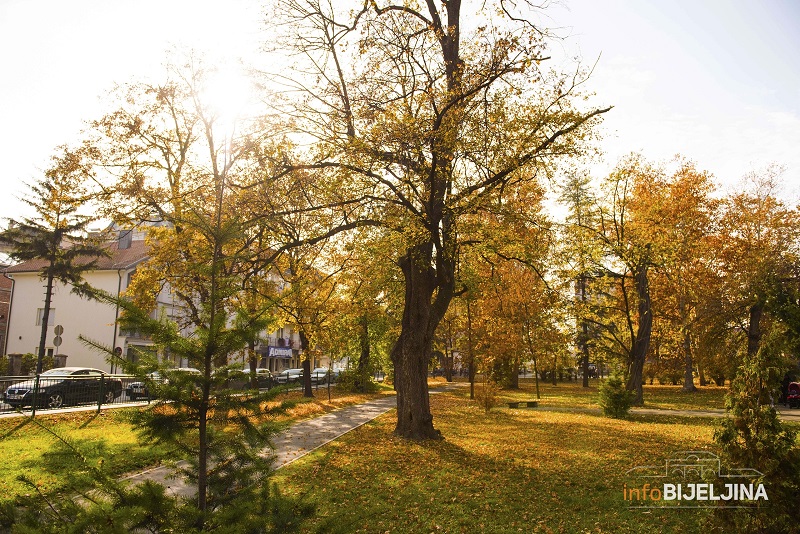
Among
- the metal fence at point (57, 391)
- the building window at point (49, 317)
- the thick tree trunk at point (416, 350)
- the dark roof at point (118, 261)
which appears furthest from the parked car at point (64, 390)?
the building window at point (49, 317)

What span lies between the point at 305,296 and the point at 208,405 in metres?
17.8

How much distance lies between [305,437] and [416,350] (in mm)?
4107

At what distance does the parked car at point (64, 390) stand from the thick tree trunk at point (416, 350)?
10.6m

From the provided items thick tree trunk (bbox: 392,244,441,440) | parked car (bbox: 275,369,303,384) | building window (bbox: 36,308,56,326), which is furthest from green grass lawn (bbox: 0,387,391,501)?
building window (bbox: 36,308,56,326)

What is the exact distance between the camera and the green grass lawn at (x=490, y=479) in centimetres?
703

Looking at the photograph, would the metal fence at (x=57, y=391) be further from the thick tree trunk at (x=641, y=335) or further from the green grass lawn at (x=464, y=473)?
the thick tree trunk at (x=641, y=335)

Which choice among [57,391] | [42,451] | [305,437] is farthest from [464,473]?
[57,391]

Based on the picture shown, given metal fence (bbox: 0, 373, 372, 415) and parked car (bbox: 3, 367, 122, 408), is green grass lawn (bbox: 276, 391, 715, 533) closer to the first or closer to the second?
metal fence (bbox: 0, 373, 372, 415)

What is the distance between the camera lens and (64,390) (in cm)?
1712

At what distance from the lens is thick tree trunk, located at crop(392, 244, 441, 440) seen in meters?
13.8

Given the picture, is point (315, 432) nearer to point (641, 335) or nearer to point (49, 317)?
point (641, 335)

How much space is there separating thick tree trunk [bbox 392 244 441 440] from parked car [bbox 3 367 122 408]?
10639 mm

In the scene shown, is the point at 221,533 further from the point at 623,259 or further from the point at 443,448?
the point at 623,259

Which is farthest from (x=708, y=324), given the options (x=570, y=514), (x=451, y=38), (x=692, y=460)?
(x=570, y=514)
